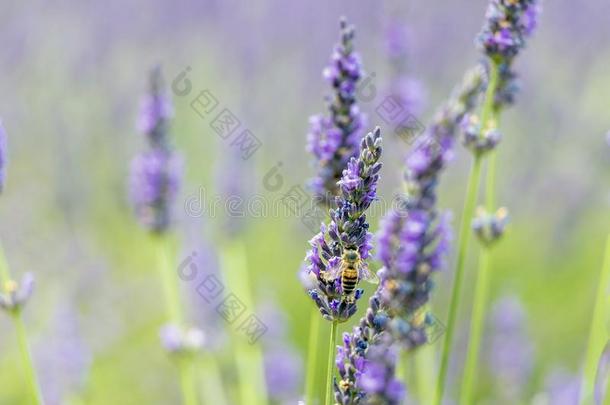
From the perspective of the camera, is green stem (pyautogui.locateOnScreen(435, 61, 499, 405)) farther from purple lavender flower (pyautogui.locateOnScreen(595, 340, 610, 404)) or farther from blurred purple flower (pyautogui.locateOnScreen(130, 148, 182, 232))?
blurred purple flower (pyautogui.locateOnScreen(130, 148, 182, 232))

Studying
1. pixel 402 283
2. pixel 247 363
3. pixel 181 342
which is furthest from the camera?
pixel 247 363

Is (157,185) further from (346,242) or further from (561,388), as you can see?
(561,388)

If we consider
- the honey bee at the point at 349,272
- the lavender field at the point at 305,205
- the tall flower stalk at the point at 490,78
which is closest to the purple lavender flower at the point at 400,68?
the lavender field at the point at 305,205

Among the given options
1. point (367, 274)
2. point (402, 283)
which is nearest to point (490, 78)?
point (367, 274)

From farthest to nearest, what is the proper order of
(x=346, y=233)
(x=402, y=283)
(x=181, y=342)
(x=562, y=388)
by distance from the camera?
(x=562, y=388) < (x=181, y=342) < (x=346, y=233) < (x=402, y=283)

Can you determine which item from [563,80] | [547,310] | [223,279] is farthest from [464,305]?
[563,80]

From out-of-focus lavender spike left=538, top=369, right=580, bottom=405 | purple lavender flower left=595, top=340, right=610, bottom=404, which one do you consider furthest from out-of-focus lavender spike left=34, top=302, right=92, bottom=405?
purple lavender flower left=595, top=340, right=610, bottom=404

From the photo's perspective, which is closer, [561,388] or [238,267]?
[561,388]
